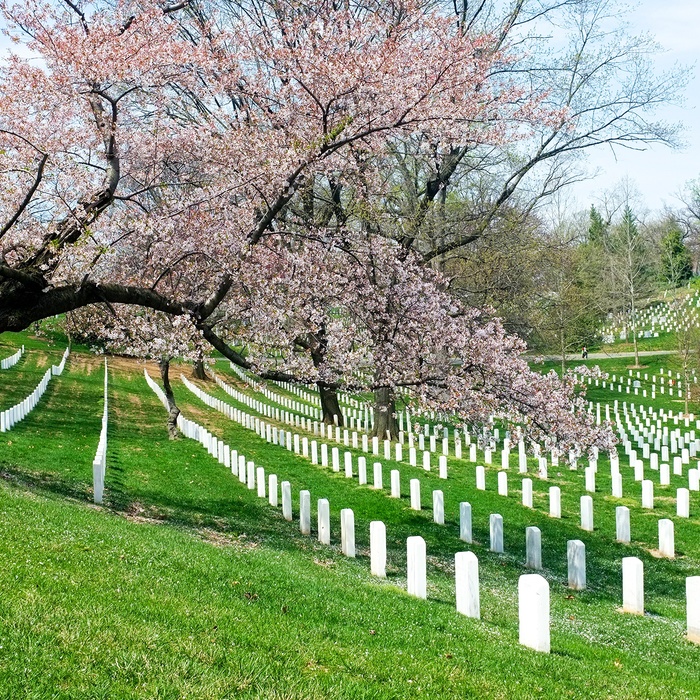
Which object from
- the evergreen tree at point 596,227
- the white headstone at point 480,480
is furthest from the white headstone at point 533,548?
the evergreen tree at point 596,227

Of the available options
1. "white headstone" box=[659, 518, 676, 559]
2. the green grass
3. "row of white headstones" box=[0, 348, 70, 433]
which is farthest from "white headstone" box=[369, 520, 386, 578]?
"row of white headstones" box=[0, 348, 70, 433]

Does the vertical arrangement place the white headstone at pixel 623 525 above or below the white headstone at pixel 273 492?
below

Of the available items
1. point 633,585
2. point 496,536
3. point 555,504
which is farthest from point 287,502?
point 633,585

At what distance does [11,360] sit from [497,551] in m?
34.8

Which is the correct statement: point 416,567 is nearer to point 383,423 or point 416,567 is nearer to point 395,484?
point 395,484

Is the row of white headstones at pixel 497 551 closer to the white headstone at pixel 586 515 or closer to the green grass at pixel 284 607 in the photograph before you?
the white headstone at pixel 586 515

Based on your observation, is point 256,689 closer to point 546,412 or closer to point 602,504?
point 546,412

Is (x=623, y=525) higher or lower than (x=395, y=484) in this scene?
lower

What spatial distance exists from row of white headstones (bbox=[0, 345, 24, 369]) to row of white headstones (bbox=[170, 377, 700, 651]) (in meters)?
25.0

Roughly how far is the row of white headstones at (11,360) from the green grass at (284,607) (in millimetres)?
24711

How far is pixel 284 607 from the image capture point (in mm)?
6281

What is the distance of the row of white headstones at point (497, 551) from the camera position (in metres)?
6.25

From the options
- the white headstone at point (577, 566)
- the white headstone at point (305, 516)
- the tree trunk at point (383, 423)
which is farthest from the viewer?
the tree trunk at point (383, 423)

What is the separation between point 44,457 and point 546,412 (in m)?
12.0
